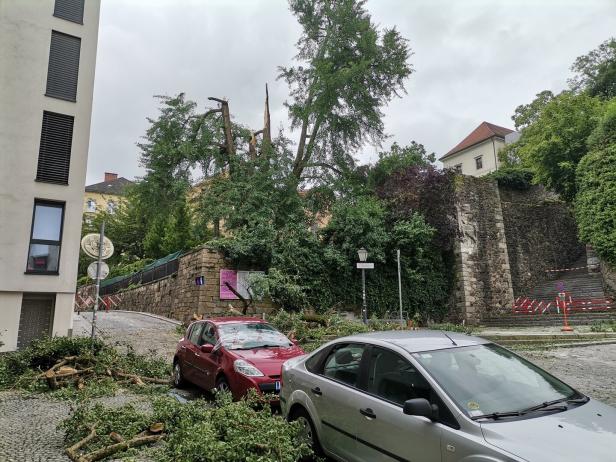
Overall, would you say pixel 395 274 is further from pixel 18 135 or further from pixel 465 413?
pixel 465 413

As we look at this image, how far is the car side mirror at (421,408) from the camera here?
3.28 m

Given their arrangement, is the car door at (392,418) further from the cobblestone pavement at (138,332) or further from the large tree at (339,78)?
the large tree at (339,78)

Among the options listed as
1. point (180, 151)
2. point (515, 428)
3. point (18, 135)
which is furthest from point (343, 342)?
point (180, 151)

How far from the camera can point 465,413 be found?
323cm

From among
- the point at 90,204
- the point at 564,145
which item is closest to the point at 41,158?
the point at 564,145

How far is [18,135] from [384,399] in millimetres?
15703

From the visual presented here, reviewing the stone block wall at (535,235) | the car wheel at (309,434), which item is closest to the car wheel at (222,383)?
the car wheel at (309,434)

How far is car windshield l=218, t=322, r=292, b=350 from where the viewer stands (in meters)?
7.89

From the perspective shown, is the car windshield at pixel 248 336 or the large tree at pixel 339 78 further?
the large tree at pixel 339 78

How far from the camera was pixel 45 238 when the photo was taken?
15.0 meters

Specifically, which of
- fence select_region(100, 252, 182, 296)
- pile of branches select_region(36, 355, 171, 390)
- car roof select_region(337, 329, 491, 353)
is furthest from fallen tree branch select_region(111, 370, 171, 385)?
fence select_region(100, 252, 182, 296)

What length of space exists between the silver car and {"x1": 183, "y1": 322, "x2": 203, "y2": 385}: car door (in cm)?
397

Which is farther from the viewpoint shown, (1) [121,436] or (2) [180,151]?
(2) [180,151]

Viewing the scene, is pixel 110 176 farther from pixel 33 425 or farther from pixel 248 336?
pixel 33 425
